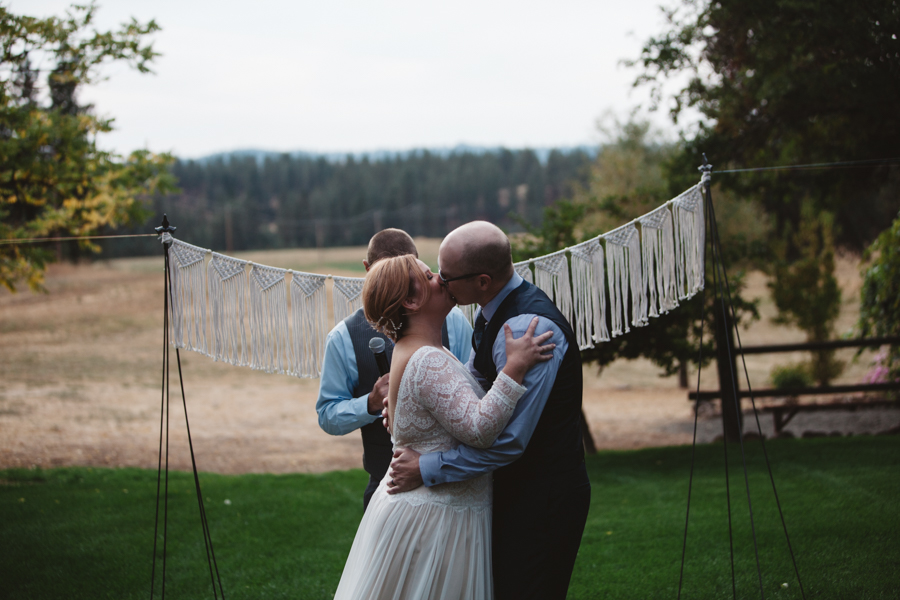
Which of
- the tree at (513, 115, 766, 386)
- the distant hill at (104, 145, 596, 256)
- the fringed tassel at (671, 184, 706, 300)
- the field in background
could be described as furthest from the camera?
the distant hill at (104, 145, 596, 256)

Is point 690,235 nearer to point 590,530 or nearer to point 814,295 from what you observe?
point 590,530

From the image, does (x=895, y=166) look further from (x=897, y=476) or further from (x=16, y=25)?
(x=16, y=25)

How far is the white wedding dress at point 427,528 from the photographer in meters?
1.82

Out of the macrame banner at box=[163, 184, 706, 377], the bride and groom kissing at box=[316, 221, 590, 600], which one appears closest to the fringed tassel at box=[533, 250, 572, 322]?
the macrame banner at box=[163, 184, 706, 377]

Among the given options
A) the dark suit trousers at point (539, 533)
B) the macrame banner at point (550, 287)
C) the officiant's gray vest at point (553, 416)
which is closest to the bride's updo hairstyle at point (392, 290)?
the officiant's gray vest at point (553, 416)

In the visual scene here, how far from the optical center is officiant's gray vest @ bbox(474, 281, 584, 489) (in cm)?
188

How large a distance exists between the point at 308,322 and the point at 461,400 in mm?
1693

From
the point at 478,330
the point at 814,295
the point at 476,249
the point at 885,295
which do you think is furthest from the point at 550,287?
the point at 814,295

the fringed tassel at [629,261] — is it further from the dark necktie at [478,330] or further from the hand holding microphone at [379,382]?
the hand holding microphone at [379,382]

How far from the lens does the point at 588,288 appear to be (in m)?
3.22

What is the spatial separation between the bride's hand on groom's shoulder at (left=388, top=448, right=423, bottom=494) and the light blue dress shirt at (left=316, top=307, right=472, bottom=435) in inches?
21.0

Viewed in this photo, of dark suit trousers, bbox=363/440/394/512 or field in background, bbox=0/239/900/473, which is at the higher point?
dark suit trousers, bbox=363/440/394/512

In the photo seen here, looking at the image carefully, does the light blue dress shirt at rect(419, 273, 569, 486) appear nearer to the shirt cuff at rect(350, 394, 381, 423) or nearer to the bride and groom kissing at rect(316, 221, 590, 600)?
the bride and groom kissing at rect(316, 221, 590, 600)

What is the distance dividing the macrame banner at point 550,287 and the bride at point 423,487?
124 centimetres
